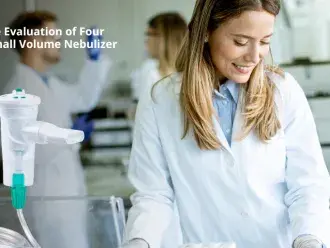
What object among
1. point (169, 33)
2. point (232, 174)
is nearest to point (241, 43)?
point (232, 174)

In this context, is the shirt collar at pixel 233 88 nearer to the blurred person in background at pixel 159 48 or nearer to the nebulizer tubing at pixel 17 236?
the nebulizer tubing at pixel 17 236

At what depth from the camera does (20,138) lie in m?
1.14

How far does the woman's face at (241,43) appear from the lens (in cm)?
118

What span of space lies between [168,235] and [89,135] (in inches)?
36.5

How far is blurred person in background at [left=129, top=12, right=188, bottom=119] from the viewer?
2.12m

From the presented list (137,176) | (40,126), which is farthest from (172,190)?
(40,126)

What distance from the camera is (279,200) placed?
128 centimetres

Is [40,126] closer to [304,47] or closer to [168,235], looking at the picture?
[168,235]

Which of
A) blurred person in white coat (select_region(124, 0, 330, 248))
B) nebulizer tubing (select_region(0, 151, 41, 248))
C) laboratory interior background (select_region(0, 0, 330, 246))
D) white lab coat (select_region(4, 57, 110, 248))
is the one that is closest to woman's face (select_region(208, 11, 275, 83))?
blurred person in white coat (select_region(124, 0, 330, 248))

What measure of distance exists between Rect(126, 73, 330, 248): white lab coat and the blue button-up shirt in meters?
0.02

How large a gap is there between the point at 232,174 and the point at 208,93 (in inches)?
6.7

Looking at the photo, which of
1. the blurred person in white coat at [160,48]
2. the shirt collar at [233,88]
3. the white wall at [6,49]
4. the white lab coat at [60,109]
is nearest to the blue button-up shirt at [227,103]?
the shirt collar at [233,88]

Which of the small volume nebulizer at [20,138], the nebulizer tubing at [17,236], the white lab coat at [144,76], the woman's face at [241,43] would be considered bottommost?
the nebulizer tubing at [17,236]

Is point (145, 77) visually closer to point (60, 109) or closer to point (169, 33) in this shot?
point (169, 33)
